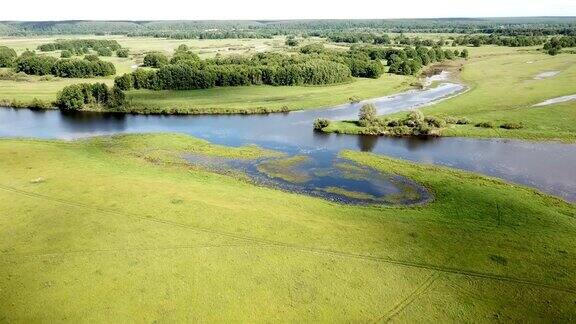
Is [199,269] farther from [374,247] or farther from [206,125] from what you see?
[206,125]

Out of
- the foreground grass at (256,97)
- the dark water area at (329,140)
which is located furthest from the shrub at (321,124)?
the foreground grass at (256,97)

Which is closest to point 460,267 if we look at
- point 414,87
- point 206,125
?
point 206,125

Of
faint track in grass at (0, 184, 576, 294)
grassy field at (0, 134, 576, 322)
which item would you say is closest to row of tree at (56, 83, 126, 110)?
grassy field at (0, 134, 576, 322)

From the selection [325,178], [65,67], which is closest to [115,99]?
[65,67]

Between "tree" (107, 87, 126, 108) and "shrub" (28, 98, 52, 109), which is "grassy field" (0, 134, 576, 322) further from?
"shrub" (28, 98, 52, 109)

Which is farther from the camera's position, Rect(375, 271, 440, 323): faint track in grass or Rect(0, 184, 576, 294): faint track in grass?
Rect(0, 184, 576, 294): faint track in grass
